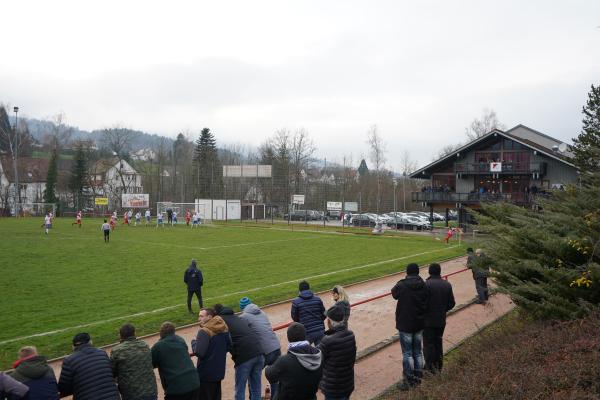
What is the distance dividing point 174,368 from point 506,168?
4425 cm

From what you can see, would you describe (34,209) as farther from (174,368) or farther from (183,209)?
(174,368)

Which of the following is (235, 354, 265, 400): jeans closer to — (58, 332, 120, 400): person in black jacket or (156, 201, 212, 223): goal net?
(58, 332, 120, 400): person in black jacket

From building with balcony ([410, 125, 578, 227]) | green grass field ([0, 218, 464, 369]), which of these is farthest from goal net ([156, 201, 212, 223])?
building with balcony ([410, 125, 578, 227])

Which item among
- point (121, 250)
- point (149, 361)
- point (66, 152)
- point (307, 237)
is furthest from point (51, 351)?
point (66, 152)

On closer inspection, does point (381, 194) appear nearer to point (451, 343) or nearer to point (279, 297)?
point (279, 297)

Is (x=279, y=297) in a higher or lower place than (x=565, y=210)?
lower

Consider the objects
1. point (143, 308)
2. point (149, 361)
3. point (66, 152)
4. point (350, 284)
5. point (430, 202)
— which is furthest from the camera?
point (66, 152)

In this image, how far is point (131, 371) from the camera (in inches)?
236

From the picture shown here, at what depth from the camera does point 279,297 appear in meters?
16.1

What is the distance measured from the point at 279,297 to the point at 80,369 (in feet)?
34.9

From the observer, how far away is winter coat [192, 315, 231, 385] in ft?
21.7

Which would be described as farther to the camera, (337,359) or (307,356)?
(337,359)

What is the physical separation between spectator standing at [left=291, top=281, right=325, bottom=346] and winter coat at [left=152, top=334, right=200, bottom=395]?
250cm

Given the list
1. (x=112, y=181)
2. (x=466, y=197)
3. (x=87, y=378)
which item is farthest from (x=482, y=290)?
(x=112, y=181)
